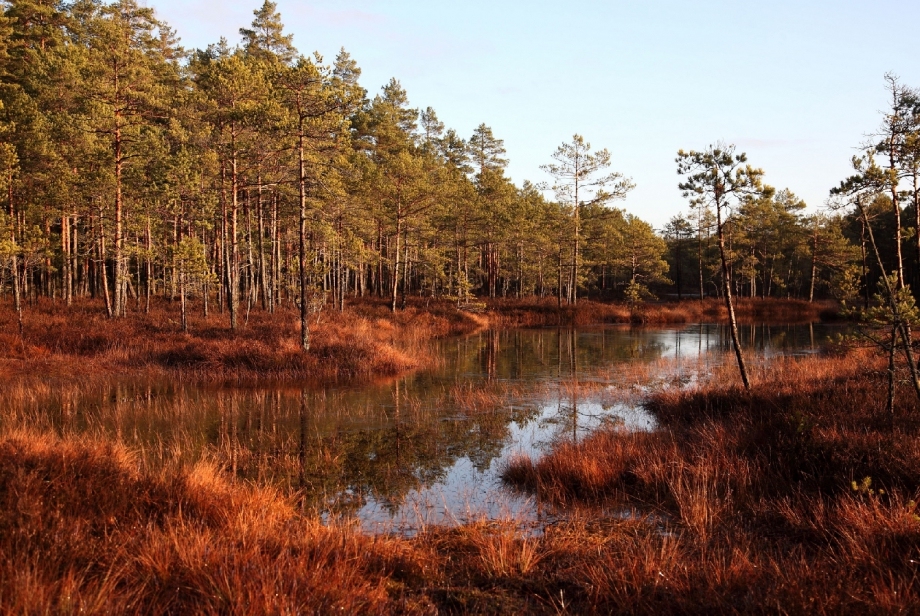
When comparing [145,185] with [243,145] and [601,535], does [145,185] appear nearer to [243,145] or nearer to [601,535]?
[243,145]

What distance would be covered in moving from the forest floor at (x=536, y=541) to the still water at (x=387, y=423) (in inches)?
43.1

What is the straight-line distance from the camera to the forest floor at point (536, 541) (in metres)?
4.54

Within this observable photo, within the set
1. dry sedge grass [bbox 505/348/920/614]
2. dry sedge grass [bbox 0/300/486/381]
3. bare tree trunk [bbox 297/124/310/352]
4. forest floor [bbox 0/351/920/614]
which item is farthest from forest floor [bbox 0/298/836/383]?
dry sedge grass [bbox 505/348/920/614]

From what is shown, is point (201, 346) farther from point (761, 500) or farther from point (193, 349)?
point (761, 500)

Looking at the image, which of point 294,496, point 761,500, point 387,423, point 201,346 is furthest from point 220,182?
point 761,500

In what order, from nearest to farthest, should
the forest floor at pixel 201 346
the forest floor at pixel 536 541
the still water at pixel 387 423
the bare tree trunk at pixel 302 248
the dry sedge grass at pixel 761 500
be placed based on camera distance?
the forest floor at pixel 536 541
the dry sedge grass at pixel 761 500
the still water at pixel 387 423
the forest floor at pixel 201 346
the bare tree trunk at pixel 302 248

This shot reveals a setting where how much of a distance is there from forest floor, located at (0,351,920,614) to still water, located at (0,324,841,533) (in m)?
1.09

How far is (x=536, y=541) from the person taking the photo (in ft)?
21.0

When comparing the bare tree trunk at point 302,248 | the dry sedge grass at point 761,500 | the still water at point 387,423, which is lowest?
the still water at point 387,423

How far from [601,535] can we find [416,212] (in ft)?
119

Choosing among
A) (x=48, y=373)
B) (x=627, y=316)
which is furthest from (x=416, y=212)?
(x=48, y=373)

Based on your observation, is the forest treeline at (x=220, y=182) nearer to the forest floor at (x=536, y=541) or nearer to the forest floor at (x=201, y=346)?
the forest floor at (x=201, y=346)

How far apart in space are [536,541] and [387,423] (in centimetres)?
789

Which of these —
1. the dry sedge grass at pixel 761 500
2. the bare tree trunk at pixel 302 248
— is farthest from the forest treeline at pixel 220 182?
the dry sedge grass at pixel 761 500
